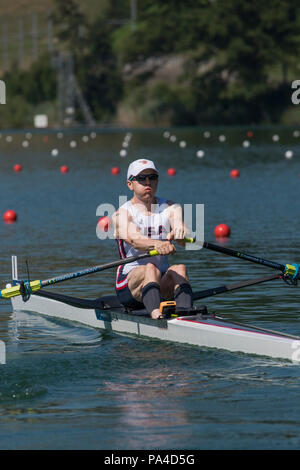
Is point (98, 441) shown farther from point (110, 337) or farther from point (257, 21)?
point (257, 21)

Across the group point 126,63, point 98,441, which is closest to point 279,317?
point 98,441

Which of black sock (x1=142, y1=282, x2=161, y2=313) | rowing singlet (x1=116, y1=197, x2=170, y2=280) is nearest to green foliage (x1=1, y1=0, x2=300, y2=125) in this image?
rowing singlet (x1=116, y1=197, x2=170, y2=280)

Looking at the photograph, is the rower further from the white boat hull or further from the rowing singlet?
the white boat hull

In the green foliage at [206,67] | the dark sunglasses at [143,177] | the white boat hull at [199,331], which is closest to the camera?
the white boat hull at [199,331]

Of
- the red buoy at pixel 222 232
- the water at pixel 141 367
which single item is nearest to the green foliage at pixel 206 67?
the water at pixel 141 367

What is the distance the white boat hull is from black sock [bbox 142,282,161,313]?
6.8 inches

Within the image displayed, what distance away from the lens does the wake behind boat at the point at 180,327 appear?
1010cm

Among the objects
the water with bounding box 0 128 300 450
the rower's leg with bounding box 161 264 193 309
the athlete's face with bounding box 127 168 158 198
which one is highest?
the athlete's face with bounding box 127 168 158 198

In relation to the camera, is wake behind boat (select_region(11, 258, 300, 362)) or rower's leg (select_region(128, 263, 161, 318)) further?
rower's leg (select_region(128, 263, 161, 318))

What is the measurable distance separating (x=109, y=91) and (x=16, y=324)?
309 feet

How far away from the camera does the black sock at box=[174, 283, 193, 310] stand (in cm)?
1116

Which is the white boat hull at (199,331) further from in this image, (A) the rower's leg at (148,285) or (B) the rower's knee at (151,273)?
(B) the rower's knee at (151,273)

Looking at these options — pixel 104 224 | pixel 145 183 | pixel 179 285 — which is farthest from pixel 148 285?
pixel 104 224

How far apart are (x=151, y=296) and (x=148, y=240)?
637 mm
